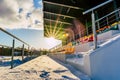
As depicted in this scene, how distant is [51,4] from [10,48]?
11.3 metres

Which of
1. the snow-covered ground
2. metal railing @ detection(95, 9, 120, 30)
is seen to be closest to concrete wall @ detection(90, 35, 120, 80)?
the snow-covered ground

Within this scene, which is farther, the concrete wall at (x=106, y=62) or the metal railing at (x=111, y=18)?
the metal railing at (x=111, y=18)

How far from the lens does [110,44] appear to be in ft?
13.7

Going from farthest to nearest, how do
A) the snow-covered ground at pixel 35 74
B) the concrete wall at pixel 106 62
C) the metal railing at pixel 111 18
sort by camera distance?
the metal railing at pixel 111 18 → the concrete wall at pixel 106 62 → the snow-covered ground at pixel 35 74

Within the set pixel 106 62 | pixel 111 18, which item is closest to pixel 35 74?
pixel 106 62

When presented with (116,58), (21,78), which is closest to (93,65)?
(116,58)

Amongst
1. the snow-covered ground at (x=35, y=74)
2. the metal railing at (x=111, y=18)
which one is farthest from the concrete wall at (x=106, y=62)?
the metal railing at (x=111, y=18)

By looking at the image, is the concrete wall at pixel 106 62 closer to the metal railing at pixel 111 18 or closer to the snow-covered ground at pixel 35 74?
the snow-covered ground at pixel 35 74

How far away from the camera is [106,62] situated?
409cm

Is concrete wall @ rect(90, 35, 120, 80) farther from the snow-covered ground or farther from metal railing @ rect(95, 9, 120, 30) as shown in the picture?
metal railing @ rect(95, 9, 120, 30)

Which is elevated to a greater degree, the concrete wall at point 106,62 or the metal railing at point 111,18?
the metal railing at point 111,18

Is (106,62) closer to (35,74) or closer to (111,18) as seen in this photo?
(35,74)

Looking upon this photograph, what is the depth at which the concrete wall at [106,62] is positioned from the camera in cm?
402

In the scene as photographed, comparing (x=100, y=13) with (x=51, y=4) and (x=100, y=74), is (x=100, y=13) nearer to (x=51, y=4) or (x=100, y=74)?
(x=51, y=4)
